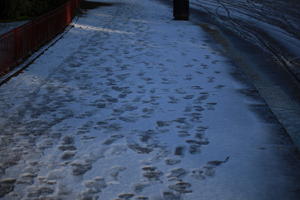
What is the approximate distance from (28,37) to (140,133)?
7.15 m

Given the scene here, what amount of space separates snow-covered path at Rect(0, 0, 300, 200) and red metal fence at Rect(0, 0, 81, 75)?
56cm

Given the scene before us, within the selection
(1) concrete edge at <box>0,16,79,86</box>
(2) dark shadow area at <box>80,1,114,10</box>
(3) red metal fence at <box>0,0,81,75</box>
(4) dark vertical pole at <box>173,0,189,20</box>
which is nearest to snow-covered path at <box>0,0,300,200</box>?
(1) concrete edge at <box>0,16,79,86</box>

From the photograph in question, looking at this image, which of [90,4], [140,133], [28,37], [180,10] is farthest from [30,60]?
[90,4]

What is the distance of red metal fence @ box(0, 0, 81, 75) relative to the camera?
11.2m

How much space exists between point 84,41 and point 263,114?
345 inches

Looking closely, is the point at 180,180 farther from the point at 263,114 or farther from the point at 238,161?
the point at 263,114

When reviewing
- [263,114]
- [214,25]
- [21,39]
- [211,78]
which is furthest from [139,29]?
[263,114]

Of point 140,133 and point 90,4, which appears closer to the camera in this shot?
point 140,133

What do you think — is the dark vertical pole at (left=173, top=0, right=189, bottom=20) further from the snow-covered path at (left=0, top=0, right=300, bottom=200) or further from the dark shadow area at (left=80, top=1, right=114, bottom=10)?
the snow-covered path at (left=0, top=0, right=300, bottom=200)

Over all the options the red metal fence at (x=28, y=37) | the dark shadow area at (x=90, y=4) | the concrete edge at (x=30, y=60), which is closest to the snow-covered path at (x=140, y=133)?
the concrete edge at (x=30, y=60)

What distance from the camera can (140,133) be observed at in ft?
24.3

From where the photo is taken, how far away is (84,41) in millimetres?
15539

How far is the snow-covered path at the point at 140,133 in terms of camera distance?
18.4ft

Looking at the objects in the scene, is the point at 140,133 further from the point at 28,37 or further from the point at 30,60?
the point at 28,37
